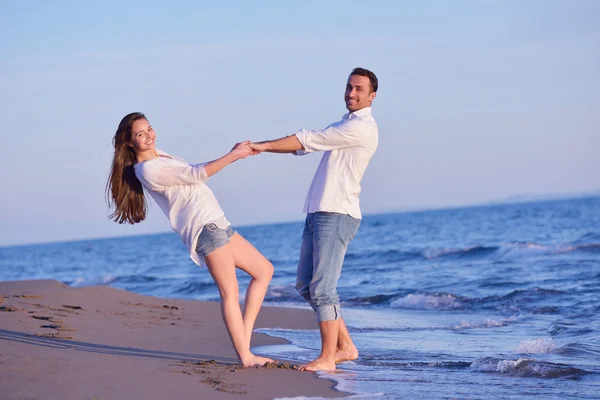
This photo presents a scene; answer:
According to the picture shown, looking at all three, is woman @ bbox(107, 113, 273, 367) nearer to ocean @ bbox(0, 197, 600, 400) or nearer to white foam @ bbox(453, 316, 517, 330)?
ocean @ bbox(0, 197, 600, 400)

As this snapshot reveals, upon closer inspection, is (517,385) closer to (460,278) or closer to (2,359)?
(2,359)

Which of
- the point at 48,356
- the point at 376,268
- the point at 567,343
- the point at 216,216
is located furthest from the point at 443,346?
the point at 376,268

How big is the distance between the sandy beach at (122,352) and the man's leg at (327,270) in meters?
0.38

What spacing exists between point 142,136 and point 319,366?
201cm

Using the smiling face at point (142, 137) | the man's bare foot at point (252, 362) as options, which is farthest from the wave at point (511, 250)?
the smiling face at point (142, 137)

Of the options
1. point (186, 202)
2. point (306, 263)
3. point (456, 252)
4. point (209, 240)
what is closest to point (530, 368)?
point (306, 263)

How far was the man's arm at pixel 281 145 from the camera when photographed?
5109 mm

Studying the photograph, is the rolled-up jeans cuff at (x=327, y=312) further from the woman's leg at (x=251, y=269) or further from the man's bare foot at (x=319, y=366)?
the woman's leg at (x=251, y=269)

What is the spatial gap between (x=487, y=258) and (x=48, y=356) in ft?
55.1

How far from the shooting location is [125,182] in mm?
5188

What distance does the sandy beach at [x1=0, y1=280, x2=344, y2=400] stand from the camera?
4.16 metres

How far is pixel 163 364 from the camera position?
16.7 ft

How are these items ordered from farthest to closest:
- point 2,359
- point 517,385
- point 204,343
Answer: point 204,343 → point 517,385 → point 2,359

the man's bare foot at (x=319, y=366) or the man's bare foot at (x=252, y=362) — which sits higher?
the man's bare foot at (x=252, y=362)
